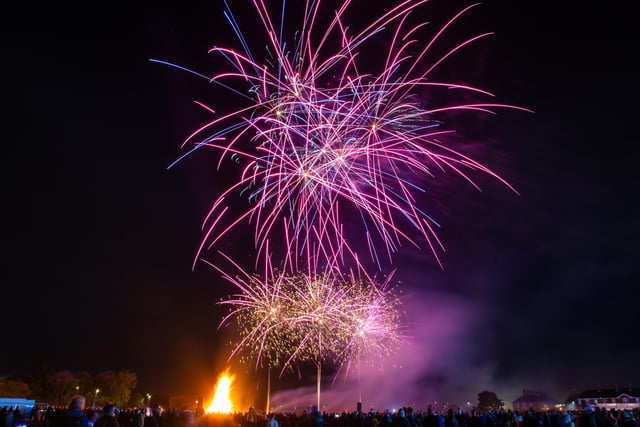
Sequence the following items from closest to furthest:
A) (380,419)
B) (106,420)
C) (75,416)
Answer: (106,420), (75,416), (380,419)

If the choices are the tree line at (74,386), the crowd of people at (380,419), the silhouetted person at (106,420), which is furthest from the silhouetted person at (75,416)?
the tree line at (74,386)

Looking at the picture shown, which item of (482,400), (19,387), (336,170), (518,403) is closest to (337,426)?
(336,170)

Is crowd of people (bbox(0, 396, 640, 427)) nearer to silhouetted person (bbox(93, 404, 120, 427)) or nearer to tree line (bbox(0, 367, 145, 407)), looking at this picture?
silhouetted person (bbox(93, 404, 120, 427))

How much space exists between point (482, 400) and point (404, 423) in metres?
122

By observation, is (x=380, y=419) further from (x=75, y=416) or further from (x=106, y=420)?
(x=106, y=420)

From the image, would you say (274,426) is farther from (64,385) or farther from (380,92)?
(64,385)

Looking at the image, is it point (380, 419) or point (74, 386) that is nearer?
point (380, 419)

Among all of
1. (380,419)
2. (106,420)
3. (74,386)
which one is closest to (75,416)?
(106,420)

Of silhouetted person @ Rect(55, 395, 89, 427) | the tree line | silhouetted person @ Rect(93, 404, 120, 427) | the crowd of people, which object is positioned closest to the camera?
silhouetted person @ Rect(93, 404, 120, 427)

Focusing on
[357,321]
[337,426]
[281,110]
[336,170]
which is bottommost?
[337,426]

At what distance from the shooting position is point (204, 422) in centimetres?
700

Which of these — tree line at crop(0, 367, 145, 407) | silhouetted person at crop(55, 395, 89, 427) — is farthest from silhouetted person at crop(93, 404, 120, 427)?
tree line at crop(0, 367, 145, 407)

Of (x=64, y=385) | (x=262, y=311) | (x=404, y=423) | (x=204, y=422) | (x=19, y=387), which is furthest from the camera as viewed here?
(x=64, y=385)

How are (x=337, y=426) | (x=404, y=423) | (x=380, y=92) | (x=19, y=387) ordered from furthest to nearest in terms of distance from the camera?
(x=19, y=387), (x=337, y=426), (x=380, y=92), (x=404, y=423)
